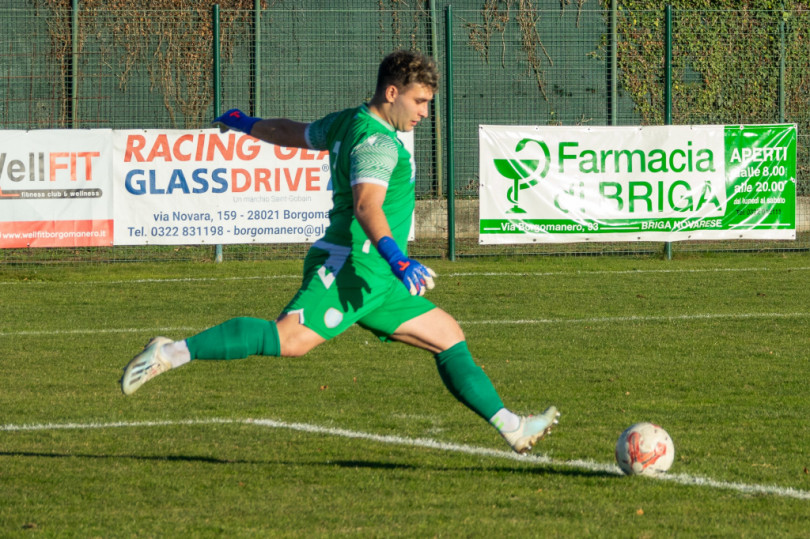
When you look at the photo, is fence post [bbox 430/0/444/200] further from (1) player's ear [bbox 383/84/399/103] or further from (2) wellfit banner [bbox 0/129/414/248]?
(1) player's ear [bbox 383/84/399/103]

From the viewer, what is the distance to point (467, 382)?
5.73 meters

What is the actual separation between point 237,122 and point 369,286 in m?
1.47

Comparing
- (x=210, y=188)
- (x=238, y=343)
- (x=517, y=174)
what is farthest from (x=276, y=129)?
(x=517, y=174)

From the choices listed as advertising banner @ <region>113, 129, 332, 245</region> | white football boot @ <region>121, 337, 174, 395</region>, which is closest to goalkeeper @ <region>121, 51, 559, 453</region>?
white football boot @ <region>121, 337, 174, 395</region>

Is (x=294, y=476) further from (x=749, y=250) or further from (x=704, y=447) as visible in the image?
(x=749, y=250)

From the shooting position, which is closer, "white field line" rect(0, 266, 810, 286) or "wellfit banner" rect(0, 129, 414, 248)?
"white field line" rect(0, 266, 810, 286)

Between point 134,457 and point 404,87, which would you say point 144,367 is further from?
point 404,87

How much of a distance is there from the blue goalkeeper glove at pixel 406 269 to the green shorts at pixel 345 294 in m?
0.50

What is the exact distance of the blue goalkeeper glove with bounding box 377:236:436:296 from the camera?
16.0 feet

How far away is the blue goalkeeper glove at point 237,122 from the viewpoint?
6367mm

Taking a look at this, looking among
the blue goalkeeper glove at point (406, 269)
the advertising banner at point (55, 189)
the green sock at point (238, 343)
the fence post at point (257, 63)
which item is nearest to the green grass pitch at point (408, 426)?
the green sock at point (238, 343)

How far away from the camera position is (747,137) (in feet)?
56.6

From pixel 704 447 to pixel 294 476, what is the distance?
2132 millimetres

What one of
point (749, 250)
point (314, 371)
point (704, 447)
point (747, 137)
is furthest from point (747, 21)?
point (704, 447)
